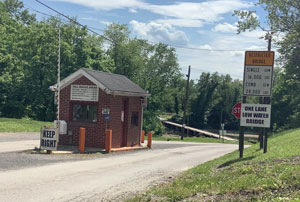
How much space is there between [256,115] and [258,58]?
2103 millimetres

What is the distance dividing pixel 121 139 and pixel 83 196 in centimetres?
1240

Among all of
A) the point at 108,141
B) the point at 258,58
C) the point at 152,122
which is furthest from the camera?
the point at 152,122

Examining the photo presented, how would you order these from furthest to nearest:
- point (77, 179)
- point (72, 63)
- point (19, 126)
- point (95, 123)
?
point (72, 63) < point (19, 126) < point (95, 123) < point (77, 179)

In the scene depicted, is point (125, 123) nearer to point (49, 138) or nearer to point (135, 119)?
point (135, 119)

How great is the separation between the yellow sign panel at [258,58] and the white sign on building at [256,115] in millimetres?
1573

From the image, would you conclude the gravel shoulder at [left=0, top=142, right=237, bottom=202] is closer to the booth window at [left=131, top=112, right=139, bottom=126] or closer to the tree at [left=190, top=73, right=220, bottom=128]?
the booth window at [left=131, top=112, right=139, bottom=126]

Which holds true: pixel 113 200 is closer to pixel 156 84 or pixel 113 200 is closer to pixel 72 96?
pixel 72 96

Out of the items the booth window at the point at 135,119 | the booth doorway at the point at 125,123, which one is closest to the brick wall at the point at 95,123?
the booth doorway at the point at 125,123

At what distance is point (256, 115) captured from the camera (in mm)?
13008

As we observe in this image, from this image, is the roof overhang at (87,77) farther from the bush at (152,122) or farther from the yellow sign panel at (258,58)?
the bush at (152,122)

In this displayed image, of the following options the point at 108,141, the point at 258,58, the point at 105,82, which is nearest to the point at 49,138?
the point at 108,141

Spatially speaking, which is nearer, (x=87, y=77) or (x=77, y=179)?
(x=77, y=179)

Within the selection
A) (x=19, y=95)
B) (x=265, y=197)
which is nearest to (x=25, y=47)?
(x=19, y=95)

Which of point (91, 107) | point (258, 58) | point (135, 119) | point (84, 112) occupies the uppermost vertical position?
point (258, 58)
